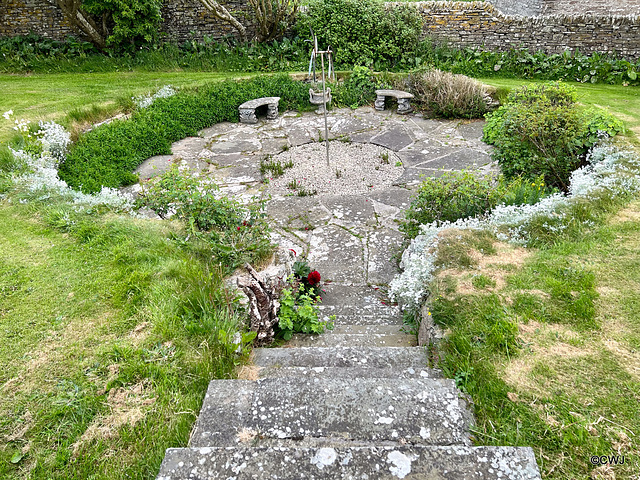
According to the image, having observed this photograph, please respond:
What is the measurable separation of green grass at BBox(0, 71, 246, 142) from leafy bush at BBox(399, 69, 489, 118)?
4560mm

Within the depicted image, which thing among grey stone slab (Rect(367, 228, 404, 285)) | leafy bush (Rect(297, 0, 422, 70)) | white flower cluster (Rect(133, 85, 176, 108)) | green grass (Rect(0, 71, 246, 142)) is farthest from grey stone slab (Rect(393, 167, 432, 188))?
green grass (Rect(0, 71, 246, 142))

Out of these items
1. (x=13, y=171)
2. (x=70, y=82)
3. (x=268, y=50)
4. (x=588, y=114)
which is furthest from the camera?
(x=268, y=50)

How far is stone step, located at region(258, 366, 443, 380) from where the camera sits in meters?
2.83

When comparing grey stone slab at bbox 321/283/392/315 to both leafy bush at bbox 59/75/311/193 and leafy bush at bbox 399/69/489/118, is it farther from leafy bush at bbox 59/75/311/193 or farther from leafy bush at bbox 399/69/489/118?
leafy bush at bbox 399/69/489/118

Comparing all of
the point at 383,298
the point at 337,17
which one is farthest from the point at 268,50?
the point at 383,298

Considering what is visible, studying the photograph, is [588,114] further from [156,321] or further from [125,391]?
[125,391]

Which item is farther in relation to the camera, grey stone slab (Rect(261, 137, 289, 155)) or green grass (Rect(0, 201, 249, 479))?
grey stone slab (Rect(261, 137, 289, 155))

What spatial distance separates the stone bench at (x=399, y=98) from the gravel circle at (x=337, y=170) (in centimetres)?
167

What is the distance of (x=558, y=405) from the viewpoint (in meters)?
2.44

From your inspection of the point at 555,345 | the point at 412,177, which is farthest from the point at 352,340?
the point at 412,177

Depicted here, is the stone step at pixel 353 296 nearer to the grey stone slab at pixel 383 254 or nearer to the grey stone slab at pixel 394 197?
the grey stone slab at pixel 383 254

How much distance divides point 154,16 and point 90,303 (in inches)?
404

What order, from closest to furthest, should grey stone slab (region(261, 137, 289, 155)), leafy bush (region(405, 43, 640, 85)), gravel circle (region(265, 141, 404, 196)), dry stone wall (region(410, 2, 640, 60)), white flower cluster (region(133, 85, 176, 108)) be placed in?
1. gravel circle (region(265, 141, 404, 196))
2. grey stone slab (region(261, 137, 289, 155))
3. white flower cluster (region(133, 85, 176, 108))
4. leafy bush (region(405, 43, 640, 85))
5. dry stone wall (region(410, 2, 640, 60))

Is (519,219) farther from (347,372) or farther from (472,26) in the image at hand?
(472,26)
